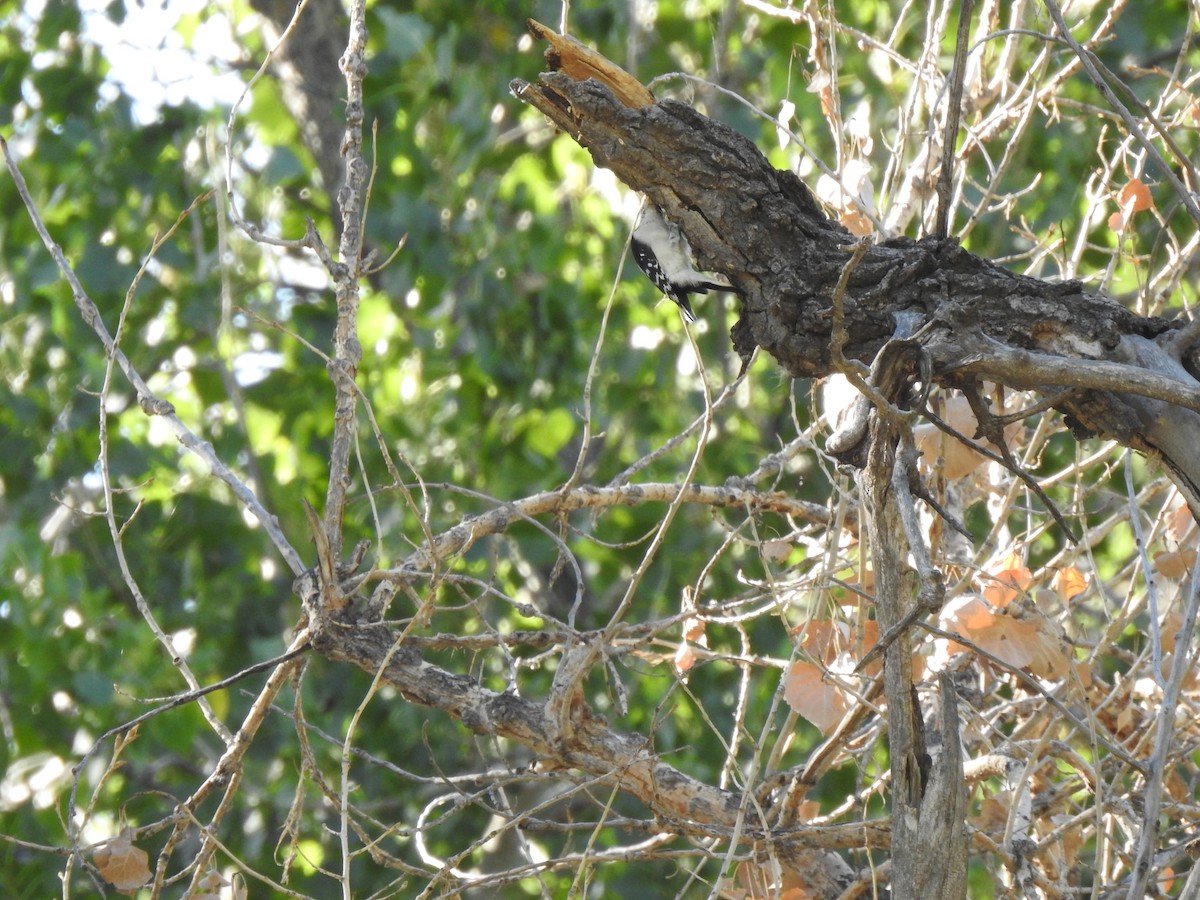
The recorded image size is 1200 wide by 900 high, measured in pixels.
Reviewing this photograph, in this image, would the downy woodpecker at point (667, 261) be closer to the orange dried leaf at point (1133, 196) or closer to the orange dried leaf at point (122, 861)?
the orange dried leaf at point (1133, 196)

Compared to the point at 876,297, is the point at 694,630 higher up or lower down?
lower down

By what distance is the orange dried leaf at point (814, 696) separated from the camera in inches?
62.3

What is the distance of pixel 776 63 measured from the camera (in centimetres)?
410

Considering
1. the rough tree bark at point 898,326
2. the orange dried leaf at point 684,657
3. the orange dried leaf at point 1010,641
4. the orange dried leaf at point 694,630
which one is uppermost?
the rough tree bark at point 898,326

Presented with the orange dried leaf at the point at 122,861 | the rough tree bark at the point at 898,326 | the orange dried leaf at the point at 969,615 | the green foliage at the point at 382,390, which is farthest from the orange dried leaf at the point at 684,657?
the green foliage at the point at 382,390

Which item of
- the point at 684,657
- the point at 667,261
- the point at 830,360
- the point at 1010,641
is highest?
the point at 667,261

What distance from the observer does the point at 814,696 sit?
1.60m

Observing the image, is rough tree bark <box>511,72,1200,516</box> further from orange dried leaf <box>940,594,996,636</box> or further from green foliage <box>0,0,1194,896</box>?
green foliage <box>0,0,1194,896</box>

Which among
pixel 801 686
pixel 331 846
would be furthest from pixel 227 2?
pixel 801 686

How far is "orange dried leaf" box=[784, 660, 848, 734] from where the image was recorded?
5.19 ft

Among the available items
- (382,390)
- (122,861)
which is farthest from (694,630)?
(382,390)

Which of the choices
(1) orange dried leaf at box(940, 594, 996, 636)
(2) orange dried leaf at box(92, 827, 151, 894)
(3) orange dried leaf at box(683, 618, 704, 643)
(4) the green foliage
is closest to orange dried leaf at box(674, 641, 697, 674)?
(3) orange dried leaf at box(683, 618, 704, 643)

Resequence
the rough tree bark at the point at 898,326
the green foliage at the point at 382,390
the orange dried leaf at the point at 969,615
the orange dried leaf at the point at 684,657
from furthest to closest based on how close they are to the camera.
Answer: the green foliage at the point at 382,390 → the orange dried leaf at the point at 684,657 → the orange dried leaf at the point at 969,615 → the rough tree bark at the point at 898,326

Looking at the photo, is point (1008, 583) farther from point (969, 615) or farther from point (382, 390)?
point (382, 390)
